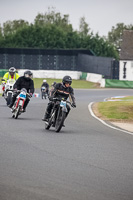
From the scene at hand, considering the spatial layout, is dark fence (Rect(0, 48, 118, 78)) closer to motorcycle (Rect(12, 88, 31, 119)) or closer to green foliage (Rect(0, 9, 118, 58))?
green foliage (Rect(0, 9, 118, 58))

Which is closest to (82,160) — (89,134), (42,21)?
(89,134)

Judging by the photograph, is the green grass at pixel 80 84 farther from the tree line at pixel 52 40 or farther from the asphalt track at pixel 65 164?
the asphalt track at pixel 65 164

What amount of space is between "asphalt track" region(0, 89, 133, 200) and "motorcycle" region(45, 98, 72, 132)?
21 centimetres

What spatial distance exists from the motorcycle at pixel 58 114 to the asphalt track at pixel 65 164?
214 millimetres

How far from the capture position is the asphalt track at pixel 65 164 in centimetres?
804

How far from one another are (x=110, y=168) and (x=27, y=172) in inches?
62.0

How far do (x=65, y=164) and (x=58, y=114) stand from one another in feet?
20.0

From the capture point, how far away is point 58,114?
16.5 meters

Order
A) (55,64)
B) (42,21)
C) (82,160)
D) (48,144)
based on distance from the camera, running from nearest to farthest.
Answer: (82,160) → (48,144) → (55,64) → (42,21)

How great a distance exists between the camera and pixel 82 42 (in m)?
97.7

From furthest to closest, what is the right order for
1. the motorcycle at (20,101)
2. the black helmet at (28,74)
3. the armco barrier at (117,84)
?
the armco barrier at (117,84)
the motorcycle at (20,101)
the black helmet at (28,74)

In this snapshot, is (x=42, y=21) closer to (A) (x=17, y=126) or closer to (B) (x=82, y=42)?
(B) (x=82, y=42)

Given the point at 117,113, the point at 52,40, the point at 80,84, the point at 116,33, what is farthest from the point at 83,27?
the point at 117,113

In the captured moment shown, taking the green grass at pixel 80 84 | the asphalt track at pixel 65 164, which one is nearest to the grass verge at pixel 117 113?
the asphalt track at pixel 65 164
